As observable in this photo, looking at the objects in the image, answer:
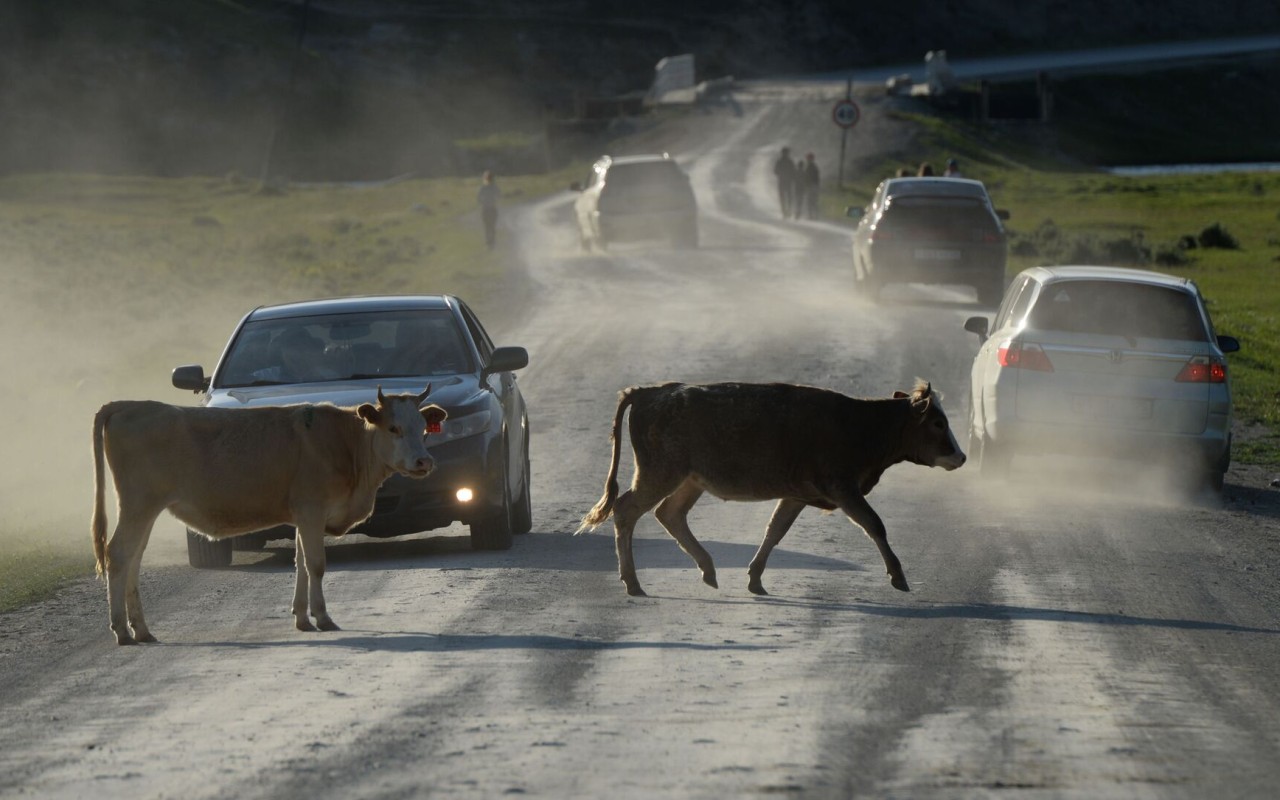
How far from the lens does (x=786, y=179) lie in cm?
5000

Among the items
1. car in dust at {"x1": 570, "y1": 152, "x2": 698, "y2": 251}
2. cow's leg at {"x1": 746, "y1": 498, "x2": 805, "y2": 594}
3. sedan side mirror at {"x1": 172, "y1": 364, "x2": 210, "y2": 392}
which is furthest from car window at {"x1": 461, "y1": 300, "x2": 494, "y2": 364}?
car in dust at {"x1": 570, "y1": 152, "x2": 698, "y2": 251}

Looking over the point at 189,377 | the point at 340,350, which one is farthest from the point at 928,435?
the point at 189,377

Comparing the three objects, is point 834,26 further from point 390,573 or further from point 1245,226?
point 390,573

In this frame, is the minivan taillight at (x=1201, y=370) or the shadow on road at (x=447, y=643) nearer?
the shadow on road at (x=447, y=643)

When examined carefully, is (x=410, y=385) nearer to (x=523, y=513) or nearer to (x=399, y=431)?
(x=523, y=513)

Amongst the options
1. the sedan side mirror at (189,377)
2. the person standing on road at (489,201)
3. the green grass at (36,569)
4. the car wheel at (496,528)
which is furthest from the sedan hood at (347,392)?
the person standing on road at (489,201)

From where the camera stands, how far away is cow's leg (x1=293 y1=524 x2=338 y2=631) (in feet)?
35.2

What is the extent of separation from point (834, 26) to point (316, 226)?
67.1 m

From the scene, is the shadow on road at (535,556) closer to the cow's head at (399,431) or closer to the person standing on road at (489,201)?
the cow's head at (399,431)

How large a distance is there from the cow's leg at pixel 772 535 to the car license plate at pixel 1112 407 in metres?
4.82

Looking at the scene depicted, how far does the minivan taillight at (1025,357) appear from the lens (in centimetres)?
1609

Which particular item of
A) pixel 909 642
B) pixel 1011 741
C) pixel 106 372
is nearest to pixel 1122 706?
pixel 1011 741

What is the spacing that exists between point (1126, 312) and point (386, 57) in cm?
10098

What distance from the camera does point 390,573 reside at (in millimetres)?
12820
